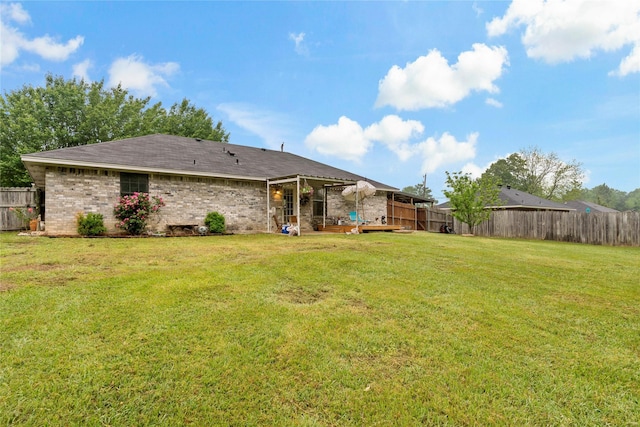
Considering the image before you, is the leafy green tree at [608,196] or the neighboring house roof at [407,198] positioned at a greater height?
→ the leafy green tree at [608,196]

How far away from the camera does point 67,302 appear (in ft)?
11.5

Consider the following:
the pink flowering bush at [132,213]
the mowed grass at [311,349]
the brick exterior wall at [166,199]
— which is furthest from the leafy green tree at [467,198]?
the pink flowering bush at [132,213]

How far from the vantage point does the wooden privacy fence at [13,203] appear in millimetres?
12445

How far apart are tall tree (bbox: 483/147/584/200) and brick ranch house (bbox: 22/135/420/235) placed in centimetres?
3053

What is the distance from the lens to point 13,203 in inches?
500

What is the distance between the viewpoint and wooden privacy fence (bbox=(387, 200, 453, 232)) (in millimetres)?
19472

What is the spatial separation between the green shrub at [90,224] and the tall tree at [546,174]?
38.6 meters

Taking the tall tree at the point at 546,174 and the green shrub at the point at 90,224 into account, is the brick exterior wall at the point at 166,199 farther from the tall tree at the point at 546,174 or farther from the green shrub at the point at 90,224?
the tall tree at the point at 546,174

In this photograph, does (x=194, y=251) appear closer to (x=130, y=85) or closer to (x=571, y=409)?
(x=571, y=409)

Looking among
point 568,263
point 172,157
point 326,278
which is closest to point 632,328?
point 326,278

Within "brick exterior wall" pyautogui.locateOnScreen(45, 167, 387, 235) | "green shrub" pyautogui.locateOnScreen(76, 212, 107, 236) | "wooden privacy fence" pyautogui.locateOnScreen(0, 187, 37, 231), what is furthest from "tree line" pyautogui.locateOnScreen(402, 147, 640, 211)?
"wooden privacy fence" pyautogui.locateOnScreen(0, 187, 37, 231)

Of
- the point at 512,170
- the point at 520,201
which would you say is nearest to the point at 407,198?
the point at 520,201

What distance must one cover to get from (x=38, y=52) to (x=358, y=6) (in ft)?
70.2

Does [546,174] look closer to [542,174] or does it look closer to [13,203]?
[542,174]
